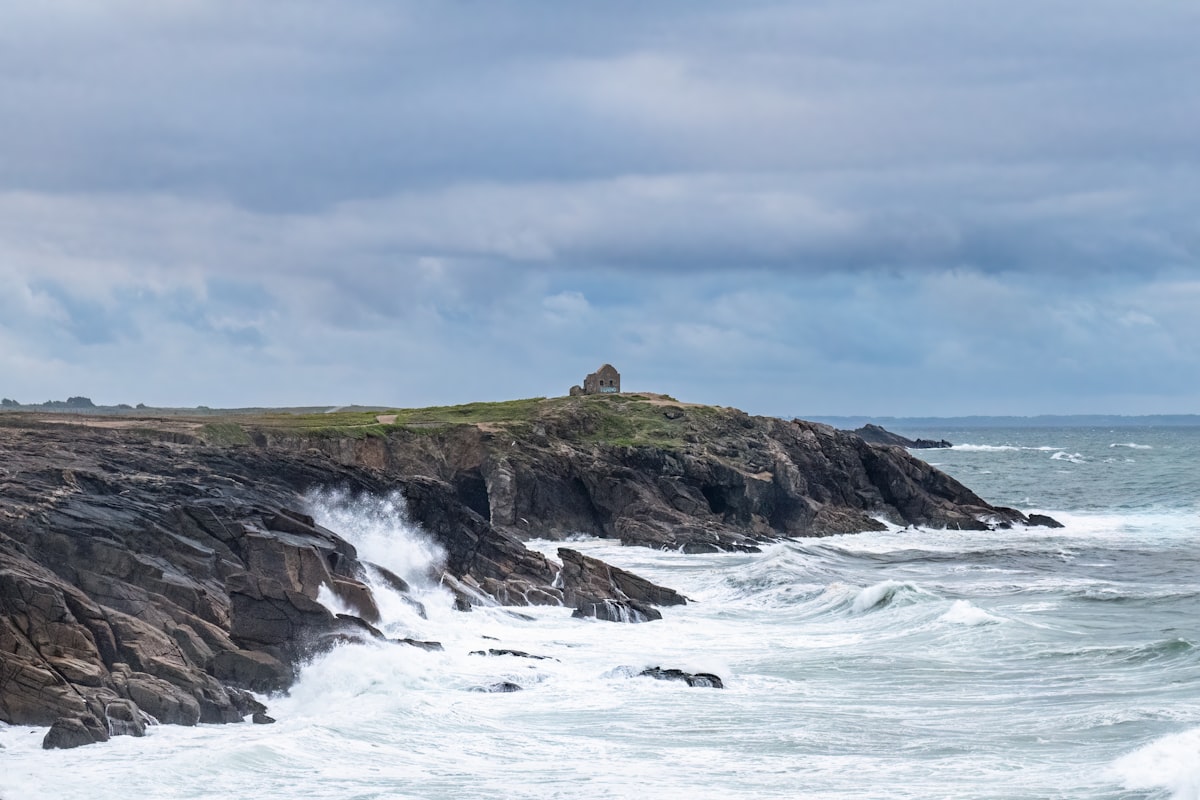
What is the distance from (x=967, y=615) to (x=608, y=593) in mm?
10353

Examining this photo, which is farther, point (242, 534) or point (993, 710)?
point (242, 534)

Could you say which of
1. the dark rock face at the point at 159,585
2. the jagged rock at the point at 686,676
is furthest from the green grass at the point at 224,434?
the jagged rock at the point at 686,676

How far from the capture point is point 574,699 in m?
28.0

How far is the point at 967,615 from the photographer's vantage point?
3794cm

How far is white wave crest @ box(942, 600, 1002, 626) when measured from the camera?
1465 inches

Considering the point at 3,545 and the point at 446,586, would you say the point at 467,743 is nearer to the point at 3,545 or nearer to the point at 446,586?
the point at 3,545

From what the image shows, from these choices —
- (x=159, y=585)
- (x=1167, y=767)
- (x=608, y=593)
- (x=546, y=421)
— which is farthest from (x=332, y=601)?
(x=546, y=421)

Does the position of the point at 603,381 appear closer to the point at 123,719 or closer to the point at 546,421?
the point at 546,421

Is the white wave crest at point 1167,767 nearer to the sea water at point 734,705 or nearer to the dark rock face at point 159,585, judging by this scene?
the sea water at point 734,705

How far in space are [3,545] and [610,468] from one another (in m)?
38.7

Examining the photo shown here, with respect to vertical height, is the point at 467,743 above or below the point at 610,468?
below

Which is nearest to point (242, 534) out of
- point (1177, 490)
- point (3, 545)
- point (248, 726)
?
point (3, 545)

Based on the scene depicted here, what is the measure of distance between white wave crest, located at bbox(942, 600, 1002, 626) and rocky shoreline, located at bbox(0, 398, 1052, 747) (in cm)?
826

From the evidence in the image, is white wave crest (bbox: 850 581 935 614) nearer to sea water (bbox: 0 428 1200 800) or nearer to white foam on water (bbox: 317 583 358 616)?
Result: sea water (bbox: 0 428 1200 800)
